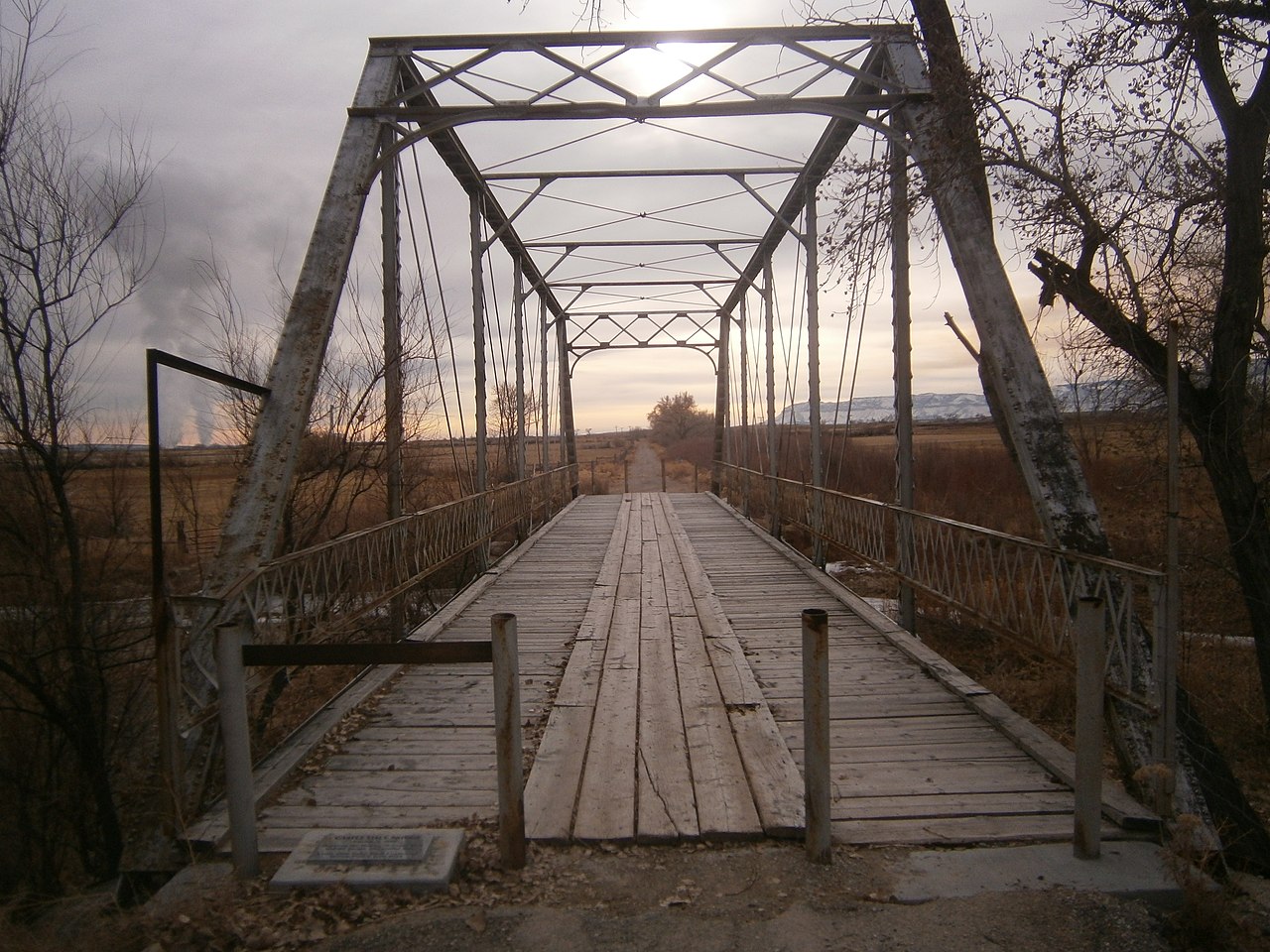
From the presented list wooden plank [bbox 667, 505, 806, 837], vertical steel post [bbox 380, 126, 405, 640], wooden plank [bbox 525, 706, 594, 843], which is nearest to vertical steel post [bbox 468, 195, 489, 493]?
vertical steel post [bbox 380, 126, 405, 640]

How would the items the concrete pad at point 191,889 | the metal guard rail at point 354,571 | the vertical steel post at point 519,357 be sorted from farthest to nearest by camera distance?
the vertical steel post at point 519,357
the metal guard rail at point 354,571
the concrete pad at point 191,889

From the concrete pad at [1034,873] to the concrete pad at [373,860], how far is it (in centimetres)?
A: 155

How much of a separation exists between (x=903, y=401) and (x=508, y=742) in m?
4.79

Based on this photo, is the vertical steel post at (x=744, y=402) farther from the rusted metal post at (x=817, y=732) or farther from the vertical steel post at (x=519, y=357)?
the rusted metal post at (x=817, y=732)

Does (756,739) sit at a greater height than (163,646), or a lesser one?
lesser

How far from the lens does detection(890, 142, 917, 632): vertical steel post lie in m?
6.35

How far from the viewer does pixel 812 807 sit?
2928mm

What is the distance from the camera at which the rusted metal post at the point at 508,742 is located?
2855 mm

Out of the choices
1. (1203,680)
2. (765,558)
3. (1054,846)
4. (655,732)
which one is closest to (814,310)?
(765,558)

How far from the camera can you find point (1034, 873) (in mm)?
2877

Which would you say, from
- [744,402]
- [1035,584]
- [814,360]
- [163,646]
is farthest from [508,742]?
[744,402]

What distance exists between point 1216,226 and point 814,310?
4.60m

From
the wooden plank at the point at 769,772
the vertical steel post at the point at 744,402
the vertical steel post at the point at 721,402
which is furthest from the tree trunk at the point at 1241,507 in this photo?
the vertical steel post at the point at 721,402

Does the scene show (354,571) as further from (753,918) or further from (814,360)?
(814,360)
